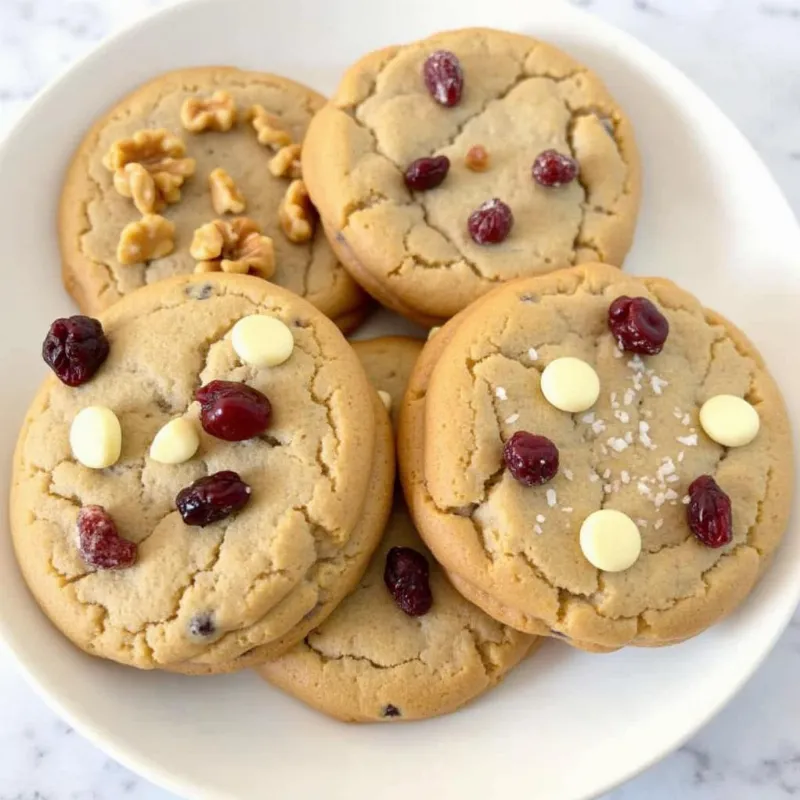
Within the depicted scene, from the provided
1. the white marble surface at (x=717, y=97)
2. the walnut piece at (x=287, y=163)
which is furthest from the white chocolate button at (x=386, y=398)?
the white marble surface at (x=717, y=97)

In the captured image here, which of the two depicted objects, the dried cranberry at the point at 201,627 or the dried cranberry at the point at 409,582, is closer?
the dried cranberry at the point at 201,627

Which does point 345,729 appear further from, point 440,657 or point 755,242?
point 755,242

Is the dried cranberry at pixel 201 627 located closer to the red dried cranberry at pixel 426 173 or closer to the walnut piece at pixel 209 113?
the red dried cranberry at pixel 426 173

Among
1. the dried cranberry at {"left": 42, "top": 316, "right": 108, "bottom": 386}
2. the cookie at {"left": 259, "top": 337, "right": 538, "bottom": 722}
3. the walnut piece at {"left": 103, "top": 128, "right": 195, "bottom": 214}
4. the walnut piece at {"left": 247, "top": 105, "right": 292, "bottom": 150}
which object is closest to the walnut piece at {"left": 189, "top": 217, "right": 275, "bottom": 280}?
the walnut piece at {"left": 103, "top": 128, "right": 195, "bottom": 214}

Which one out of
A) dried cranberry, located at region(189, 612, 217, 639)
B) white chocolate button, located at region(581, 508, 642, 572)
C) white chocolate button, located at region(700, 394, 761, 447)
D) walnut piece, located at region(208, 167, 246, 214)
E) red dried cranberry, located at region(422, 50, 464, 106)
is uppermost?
red dried cranberry, located at region(422, 50, 464, 106)

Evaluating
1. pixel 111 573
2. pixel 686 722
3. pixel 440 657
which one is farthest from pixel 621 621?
pixel 111 573

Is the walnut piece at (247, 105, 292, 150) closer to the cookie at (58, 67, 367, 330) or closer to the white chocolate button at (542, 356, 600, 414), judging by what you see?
the cookie at (58, 67, 367, 330)
